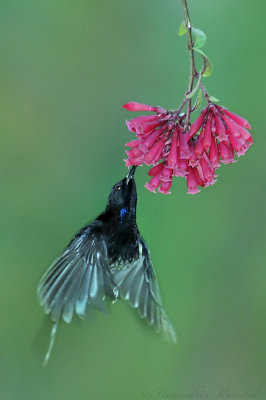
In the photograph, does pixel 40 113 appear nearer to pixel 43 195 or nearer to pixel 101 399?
pixel 43 195

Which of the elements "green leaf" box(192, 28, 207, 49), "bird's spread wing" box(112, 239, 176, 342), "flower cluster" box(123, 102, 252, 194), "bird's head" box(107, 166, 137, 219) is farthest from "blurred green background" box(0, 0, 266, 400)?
"green leaf" box(192, 28, 207, 49)

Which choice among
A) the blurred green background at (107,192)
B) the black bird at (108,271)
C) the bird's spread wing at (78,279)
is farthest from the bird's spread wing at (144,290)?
the blurred green background at (107,192)

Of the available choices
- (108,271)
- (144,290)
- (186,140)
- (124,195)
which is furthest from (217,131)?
(144,290)

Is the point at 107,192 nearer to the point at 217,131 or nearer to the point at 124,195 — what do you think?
the point at 124,195

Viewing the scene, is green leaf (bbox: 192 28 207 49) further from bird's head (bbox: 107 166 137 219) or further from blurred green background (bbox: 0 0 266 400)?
blurred green background (bbox: 0 0 266 400)
